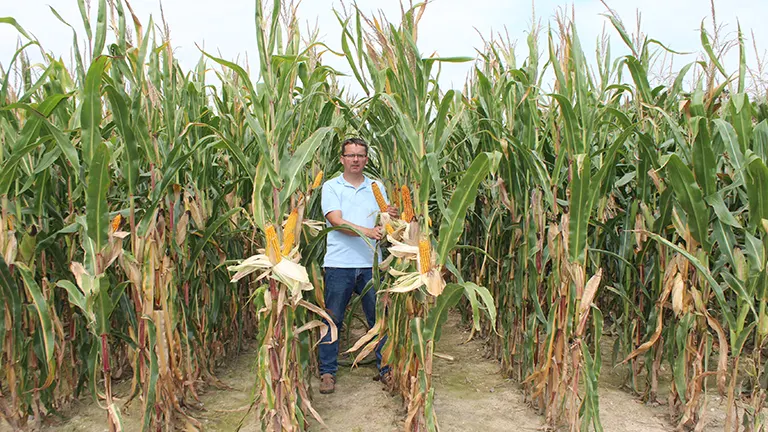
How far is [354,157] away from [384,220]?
0.68m

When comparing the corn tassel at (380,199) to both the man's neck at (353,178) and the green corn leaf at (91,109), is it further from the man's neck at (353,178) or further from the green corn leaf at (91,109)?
the green corn leaf at (91,109)

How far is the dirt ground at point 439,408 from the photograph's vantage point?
317cm

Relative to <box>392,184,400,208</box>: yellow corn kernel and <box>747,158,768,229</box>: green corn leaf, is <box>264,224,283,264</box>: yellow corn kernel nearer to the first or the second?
<box>392,184,400,208</box>: yellow corn kernel

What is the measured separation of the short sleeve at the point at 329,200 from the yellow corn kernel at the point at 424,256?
107cm

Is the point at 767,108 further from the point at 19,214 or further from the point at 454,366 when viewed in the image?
the point at 19,214

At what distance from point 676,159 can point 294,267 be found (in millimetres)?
1950

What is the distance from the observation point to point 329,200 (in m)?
3.45

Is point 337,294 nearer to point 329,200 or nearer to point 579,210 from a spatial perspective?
point 329,200

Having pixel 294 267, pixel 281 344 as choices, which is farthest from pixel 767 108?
pixel 281 344

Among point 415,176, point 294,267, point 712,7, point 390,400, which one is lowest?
point 390,400

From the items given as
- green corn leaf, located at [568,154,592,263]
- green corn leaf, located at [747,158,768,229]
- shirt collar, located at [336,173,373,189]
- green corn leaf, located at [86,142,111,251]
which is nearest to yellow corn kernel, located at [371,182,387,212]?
shirt collar, located at [336,173,373,189]

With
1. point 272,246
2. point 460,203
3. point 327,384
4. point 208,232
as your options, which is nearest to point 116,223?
point 208,232

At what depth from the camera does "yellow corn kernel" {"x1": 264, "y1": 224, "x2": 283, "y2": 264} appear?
2443 mm

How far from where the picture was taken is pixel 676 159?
2451 mm
